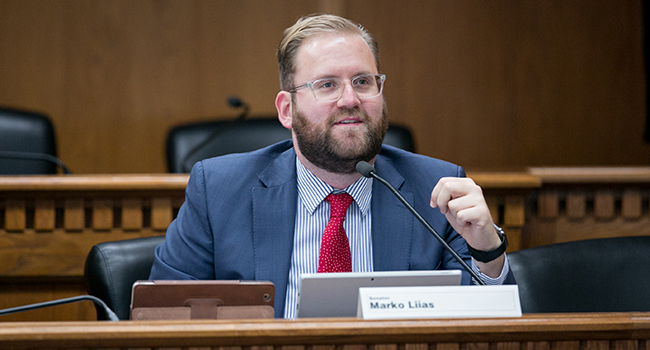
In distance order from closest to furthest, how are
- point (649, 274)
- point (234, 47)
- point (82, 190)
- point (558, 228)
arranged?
point (649, 274)
point (82, 190)
point (558, 228)
point (234, 47)

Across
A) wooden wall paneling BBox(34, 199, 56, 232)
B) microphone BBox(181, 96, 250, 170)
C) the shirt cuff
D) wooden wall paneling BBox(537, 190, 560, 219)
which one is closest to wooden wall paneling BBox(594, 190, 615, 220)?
wooden wall paneling BBox(537, 190, 560, 219)

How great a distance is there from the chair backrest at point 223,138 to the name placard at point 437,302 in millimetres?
1542

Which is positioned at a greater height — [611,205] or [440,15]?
[440,15]

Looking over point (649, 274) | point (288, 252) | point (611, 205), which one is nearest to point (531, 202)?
point (611, 205)

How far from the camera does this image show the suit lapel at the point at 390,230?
5.00 ft

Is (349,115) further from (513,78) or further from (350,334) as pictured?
(513,78)

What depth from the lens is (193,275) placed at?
1.51m

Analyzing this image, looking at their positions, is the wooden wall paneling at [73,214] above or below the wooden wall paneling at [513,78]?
below

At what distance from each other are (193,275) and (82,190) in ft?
2.13

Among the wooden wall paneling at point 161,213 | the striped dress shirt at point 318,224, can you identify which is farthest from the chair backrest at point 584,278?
the wooden wall paneling at point 161,213

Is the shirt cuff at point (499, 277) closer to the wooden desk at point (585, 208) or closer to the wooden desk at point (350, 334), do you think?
the wooden desk at point (350, 334)

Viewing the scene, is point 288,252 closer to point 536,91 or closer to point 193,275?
point 193,275

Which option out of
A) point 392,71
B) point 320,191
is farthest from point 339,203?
point 392,71

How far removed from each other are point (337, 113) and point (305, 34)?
225mm
